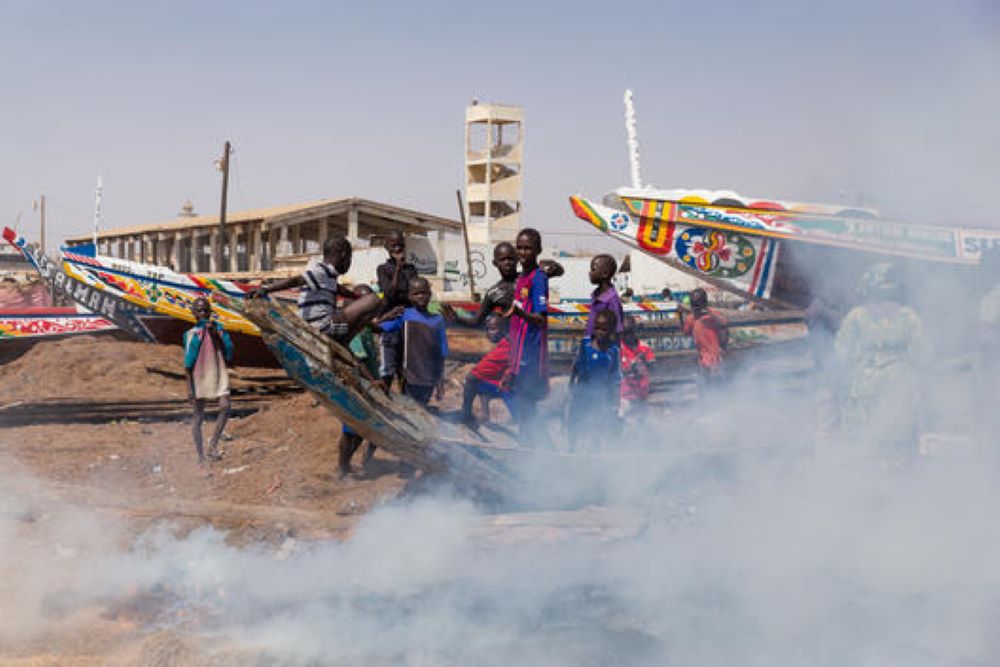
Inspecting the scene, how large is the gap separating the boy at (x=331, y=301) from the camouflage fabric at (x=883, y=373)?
3207 mm

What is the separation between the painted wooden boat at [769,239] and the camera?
7.14 m

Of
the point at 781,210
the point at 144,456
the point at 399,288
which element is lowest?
the point at 144,456

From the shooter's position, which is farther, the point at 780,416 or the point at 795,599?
the point at 780,416

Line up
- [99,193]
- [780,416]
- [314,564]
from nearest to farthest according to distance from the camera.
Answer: [314,564] → [780,416] → [99,193]

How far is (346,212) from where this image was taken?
27.0 m

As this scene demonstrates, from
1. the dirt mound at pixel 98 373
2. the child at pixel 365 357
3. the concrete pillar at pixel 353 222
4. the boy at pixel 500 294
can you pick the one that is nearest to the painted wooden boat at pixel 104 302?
the dirt mound at pixel 98 373

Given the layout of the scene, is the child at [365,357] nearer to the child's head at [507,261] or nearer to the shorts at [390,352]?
the shorts at [390,352]

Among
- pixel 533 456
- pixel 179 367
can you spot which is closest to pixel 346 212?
pixel 179 367

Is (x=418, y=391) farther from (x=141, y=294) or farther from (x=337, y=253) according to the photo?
(x=141, y=294)

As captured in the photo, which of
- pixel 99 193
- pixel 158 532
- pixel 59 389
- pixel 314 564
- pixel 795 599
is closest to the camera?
pixel 795 599

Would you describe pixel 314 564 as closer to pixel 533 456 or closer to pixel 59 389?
pixel 533 456

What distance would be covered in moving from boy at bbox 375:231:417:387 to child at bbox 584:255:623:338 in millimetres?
1387

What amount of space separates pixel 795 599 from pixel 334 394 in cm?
266

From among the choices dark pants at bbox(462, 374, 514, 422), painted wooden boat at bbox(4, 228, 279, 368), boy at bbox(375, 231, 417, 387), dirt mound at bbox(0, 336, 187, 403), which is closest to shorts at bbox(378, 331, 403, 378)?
boy at bbox(375, 231, 417, 387)
